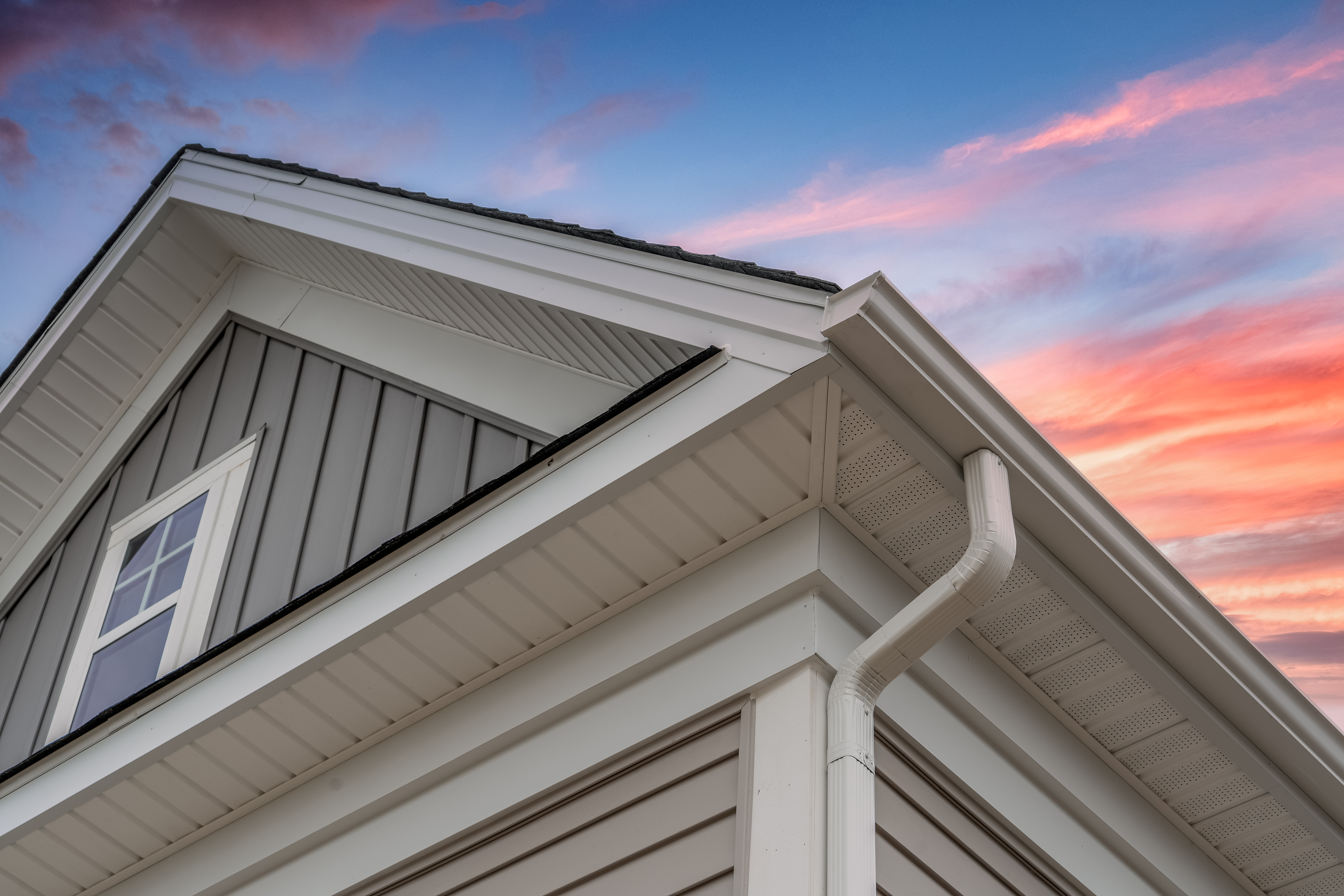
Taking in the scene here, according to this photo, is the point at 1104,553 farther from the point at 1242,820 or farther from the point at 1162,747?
the point at 1242,820

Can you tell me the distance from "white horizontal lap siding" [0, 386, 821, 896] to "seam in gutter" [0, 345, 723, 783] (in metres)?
0.22

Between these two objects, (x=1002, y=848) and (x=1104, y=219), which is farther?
(x=1104, y=219)

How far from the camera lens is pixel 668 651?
10.5ft

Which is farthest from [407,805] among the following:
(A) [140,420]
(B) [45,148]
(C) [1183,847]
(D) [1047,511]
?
(B) [45,148]

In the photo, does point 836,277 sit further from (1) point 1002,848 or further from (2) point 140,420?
(2) point 140,420

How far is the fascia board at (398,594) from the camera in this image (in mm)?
2979

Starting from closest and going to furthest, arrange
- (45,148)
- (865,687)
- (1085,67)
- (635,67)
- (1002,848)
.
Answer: (865,687) < (1002,848) < (1085,67) < (635,67) < (45,148)

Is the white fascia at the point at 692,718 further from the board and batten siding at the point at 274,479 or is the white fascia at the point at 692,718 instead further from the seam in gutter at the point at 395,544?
the board and batten siding at the point at 274,479

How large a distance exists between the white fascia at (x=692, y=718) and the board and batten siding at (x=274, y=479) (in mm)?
947

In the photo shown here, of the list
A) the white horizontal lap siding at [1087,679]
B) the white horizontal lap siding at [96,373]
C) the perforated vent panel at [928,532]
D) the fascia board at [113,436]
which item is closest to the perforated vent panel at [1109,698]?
the white horizontal lap siding at [1087,679]

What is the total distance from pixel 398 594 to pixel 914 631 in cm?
154

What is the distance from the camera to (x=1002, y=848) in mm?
3221

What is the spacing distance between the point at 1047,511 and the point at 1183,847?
1.69 meters

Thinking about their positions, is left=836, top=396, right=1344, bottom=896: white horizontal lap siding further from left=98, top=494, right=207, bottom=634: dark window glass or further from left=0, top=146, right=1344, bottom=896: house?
left=98, top=494, right=207, bottom=634: dark window glass
